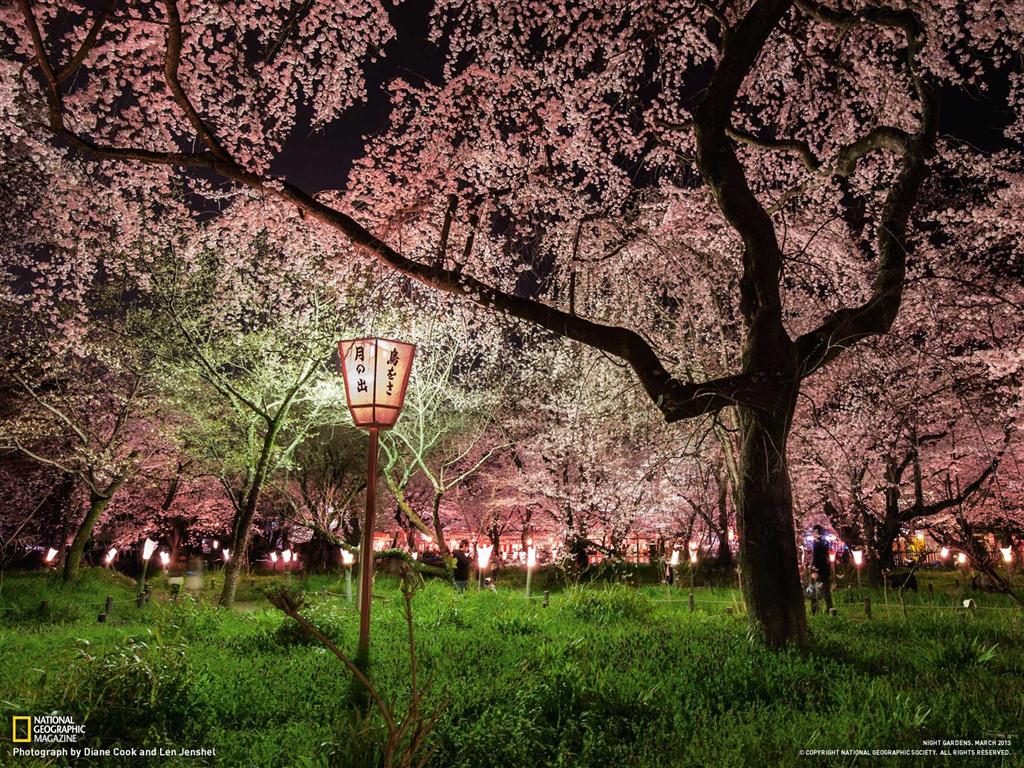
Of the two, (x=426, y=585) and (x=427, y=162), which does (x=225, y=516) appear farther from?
(x=427, y=162)

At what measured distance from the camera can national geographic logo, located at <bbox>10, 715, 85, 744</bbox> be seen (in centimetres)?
454

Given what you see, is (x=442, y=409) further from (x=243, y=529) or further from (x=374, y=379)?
(x=374, y=379)

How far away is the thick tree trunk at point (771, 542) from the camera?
23.6 ft

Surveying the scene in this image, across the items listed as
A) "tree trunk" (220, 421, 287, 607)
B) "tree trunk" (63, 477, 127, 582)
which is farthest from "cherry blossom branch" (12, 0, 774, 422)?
"tree trunk" (63, 477, 127, 582)

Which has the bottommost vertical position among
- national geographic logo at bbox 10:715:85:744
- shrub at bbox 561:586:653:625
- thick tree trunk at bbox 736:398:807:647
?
shrub at bbox 561:586:653:625

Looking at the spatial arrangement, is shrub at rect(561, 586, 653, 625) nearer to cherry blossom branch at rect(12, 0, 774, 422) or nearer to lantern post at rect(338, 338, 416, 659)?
cherry blossom branch at rect(12, 0, 774, 422)

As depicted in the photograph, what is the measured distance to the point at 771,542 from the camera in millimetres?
7250

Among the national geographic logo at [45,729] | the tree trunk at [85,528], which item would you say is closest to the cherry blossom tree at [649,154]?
the national geographic logo at [45,729]

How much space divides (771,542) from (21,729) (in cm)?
773

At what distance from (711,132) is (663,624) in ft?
25.8

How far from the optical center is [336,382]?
18.9 metres

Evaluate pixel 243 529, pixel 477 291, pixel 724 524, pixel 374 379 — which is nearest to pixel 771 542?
pixel 477 291

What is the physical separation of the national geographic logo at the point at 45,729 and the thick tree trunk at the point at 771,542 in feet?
23.4

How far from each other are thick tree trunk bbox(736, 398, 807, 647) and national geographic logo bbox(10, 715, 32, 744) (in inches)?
291
